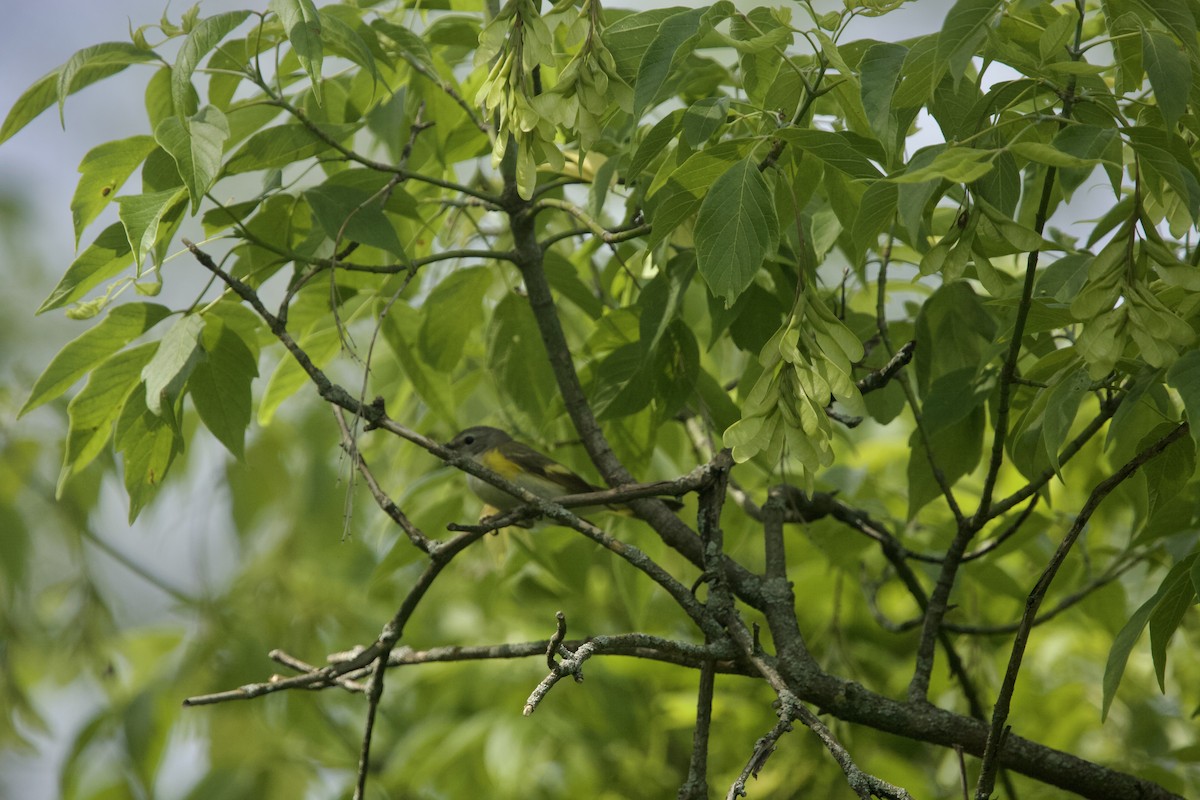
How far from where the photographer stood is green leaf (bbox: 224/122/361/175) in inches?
61.6

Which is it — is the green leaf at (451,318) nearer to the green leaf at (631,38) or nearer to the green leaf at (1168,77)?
the green leaf at (631,38)

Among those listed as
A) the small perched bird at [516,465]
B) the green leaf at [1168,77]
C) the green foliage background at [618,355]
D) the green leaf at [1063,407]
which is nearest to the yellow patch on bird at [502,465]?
the small perched bird at [516,465]

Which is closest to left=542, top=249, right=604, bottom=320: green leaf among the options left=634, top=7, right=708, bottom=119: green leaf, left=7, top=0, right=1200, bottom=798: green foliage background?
left=7, top=0, right=1200, bottom=798: green foliage background

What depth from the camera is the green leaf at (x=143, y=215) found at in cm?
132

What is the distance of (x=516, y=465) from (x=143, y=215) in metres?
1.90

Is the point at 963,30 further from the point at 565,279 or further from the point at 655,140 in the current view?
the point at 565,279

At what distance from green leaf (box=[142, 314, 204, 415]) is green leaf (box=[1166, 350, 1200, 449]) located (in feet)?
3.94

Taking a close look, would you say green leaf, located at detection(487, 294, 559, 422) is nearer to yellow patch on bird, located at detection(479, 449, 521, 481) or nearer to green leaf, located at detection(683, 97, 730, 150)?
green leaf, located at detection(683, 97, 730, 150)

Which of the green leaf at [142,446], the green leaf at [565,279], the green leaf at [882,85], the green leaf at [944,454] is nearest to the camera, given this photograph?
the green leaf at [882,85]

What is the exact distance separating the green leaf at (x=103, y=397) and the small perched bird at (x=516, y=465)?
1107 millimetres

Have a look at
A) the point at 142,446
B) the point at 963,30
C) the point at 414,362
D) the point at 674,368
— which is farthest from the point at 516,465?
the point at 963,30

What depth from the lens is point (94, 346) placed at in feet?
5.50

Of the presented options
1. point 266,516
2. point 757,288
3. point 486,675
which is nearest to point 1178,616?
point 757,288

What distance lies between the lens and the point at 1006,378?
134cm
